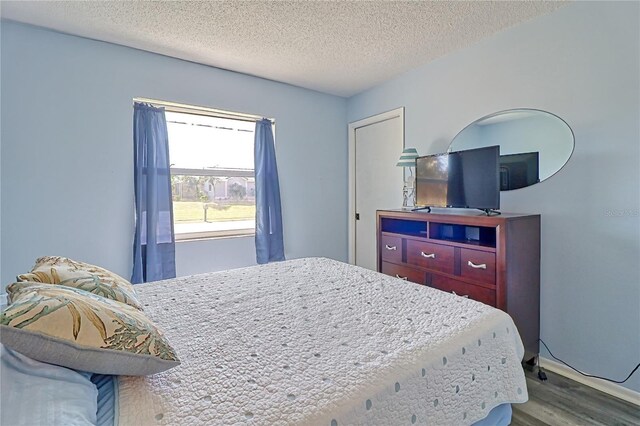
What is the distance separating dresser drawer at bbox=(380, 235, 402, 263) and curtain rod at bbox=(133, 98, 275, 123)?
183 centimetres

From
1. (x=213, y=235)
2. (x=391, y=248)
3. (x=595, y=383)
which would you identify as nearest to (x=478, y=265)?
(x=391, y=248)

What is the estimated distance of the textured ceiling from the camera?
2086 mm

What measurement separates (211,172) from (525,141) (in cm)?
282

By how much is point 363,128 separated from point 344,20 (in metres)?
1.69

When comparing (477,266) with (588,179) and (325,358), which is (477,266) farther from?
(325,358)

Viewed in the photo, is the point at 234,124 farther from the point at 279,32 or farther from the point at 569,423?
the point at 569,423

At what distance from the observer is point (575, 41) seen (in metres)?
2.05

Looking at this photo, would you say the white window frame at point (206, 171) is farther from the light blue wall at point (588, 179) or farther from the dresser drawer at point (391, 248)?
the light blue wall at point (588, 179)

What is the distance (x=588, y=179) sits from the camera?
2010mm

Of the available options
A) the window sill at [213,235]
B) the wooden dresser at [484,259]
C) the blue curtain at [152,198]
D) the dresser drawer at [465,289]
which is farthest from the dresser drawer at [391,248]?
the blue curtain at [152,198]

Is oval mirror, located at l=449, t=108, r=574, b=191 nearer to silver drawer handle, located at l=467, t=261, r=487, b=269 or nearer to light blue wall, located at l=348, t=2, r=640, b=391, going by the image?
light blue wall, located at l=348, t=2, r=640, b=391

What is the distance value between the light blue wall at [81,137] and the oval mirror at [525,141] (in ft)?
7.19

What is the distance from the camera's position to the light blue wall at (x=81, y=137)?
230 centimetres

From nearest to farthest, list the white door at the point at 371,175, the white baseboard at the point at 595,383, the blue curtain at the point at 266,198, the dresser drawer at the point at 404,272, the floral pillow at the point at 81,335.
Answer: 1. the floral pillow at the point at 81,335
2. the white baseboard at the point at 595,383
3. the dresser drawer at the point at 404,272
4. the blue curtain at the point at 266,198
5. the white door at the point at 371,175
